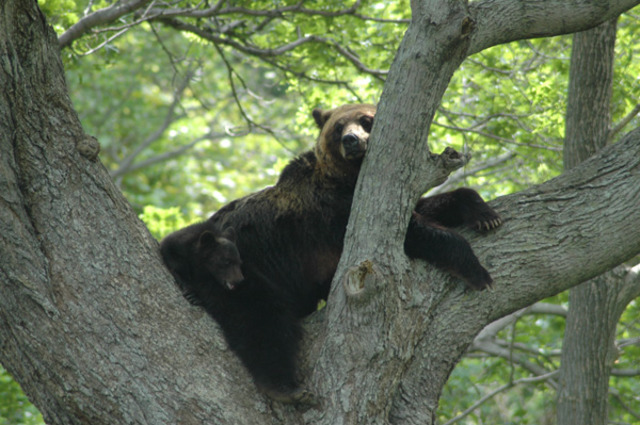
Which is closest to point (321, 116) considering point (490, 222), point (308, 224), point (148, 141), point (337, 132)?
point (337, 132)

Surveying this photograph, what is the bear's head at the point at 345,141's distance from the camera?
5457mm

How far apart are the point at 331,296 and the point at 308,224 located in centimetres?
127

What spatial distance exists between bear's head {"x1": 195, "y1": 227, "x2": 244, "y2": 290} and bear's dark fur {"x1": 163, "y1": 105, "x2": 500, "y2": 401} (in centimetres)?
9

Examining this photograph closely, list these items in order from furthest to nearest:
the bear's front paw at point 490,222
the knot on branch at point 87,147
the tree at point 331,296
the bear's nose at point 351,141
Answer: the bear's nose at point 351,141 < the bear's front paw at point 490,222 < the knot on branch at point 87,147 < the tree at point 331,296

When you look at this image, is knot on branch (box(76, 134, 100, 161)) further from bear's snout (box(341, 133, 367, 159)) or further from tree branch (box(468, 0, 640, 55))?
tree branch (box(468, 0, 640, 55))

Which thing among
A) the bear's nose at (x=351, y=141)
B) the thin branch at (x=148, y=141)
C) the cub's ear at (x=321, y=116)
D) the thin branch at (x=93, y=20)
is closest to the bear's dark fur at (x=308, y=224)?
the bear's nose at (x=351, y=141)

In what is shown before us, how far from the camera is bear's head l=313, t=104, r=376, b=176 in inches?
215

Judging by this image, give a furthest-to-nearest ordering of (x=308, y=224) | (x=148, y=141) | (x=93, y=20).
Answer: (x=148, y=141) < (x=93, y=20) < (x=308, y=224)

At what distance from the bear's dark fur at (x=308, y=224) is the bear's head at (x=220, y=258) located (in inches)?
3.5

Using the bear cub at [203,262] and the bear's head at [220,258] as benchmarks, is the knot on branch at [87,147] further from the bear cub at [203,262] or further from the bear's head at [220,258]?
the bear's head at [220,258]

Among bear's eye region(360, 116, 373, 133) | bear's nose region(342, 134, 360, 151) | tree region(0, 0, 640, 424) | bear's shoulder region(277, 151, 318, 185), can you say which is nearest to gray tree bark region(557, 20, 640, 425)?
tree region(0, 0, 640, 424)

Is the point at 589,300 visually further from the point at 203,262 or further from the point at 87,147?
the point at 87,147

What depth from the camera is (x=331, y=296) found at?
4449mm

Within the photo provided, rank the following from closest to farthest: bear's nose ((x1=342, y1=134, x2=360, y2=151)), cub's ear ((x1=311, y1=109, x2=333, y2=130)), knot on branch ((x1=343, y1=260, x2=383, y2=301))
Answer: knot on branch ((x1=343, y1=260, x2=383, y2=301)), bear's nose ((x1=342, y1=134, x2=360, y2=151)), cub's ear ((x1=311, y1=109, x2=333, y2=130))
